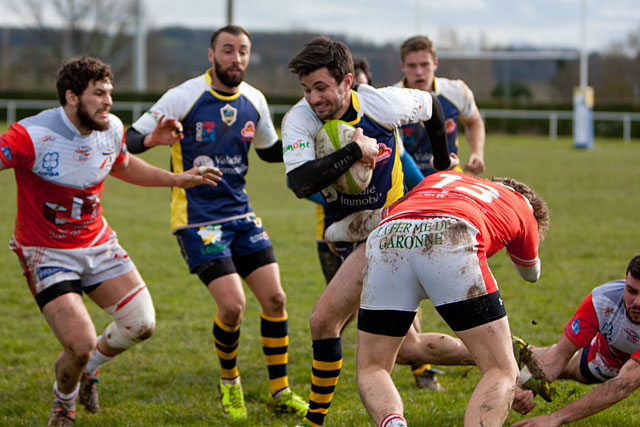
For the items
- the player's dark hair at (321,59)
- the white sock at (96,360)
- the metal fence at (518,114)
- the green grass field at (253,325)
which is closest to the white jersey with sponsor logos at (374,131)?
the player's dark hair at (321,59)

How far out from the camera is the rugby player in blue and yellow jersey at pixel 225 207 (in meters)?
5.01

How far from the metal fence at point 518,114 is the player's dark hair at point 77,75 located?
30420 mm

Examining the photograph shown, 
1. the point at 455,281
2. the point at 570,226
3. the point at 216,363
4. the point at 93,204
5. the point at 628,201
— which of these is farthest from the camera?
the point at 628,201

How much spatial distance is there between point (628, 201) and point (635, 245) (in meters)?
4.31

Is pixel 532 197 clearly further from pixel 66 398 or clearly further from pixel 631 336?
pixel 66 398

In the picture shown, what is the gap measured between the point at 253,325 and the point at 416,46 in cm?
289

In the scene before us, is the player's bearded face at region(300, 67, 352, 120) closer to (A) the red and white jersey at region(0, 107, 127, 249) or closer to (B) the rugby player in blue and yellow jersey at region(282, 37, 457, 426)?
(B) the rugby player in blue and yellow jersey at region(282, 37, 457, 426)

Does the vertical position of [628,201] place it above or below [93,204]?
below

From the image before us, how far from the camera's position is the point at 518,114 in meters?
35.6

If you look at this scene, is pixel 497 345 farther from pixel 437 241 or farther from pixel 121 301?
pixel 121 301

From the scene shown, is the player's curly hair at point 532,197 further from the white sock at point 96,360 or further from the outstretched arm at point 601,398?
the white sock at point 96,360

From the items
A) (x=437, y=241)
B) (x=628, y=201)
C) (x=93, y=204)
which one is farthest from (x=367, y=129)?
(x=628, y=201)

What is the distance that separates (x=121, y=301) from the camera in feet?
15.6

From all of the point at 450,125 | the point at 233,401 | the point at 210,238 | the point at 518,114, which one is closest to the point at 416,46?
the point at 450,125
